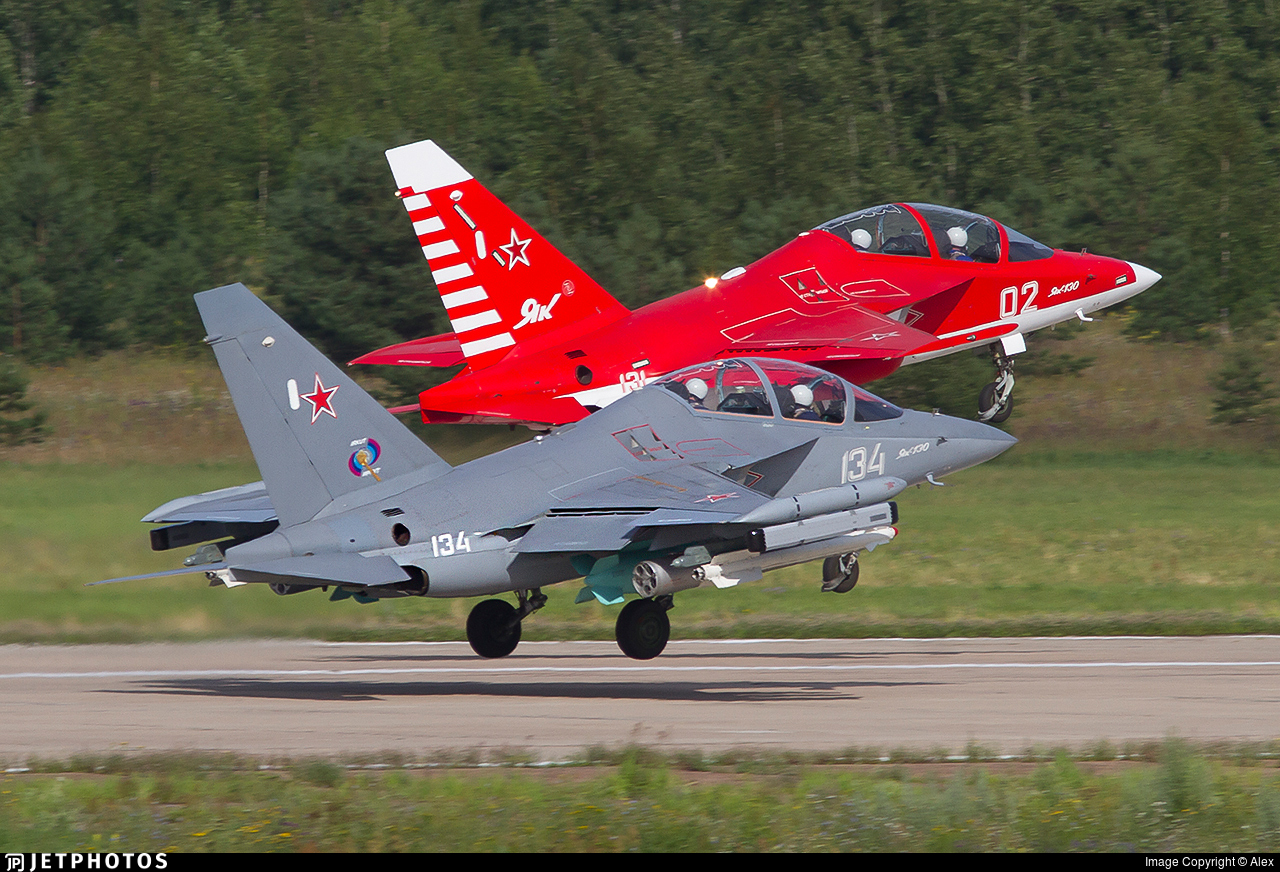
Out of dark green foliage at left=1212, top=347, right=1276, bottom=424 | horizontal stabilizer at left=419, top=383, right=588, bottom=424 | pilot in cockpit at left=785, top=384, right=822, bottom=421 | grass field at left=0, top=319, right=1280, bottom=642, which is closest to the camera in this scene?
pilot in cockpit at left=785, top=384, right=822, bottom=421

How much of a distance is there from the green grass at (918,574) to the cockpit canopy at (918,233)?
5813 mm

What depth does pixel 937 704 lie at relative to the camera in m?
15.3

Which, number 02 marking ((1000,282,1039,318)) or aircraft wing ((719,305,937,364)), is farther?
number 02 marking ((1000,282,1039,318))

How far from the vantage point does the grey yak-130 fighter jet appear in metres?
15.3

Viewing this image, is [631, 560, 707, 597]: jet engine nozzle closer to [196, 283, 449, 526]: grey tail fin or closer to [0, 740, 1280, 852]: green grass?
[196, 283, 449, 526]: grey tail fin

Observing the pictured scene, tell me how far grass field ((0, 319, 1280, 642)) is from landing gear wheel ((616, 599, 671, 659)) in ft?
11.6

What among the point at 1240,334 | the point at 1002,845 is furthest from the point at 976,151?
the point at 1002,845

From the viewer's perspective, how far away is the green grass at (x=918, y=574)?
70.2 ft

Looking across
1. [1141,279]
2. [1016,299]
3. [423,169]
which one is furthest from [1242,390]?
[423,169]

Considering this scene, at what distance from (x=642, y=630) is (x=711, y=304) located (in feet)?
23.5

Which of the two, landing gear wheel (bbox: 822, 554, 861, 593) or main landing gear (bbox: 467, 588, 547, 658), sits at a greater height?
landing gear wheel (bbox: 822, 554, 861, 593)

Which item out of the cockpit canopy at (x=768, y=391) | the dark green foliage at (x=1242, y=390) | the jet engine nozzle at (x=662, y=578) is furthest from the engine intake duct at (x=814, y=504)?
the dark green foliage at (x=1242, y=390)

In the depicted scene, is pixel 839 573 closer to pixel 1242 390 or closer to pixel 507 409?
pixel 507 409

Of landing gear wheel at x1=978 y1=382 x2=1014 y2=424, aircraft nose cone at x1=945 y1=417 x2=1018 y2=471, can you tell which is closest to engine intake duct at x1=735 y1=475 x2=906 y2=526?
aircraft nose cone at x1=945 y1=417 x2=1018 y2=471
